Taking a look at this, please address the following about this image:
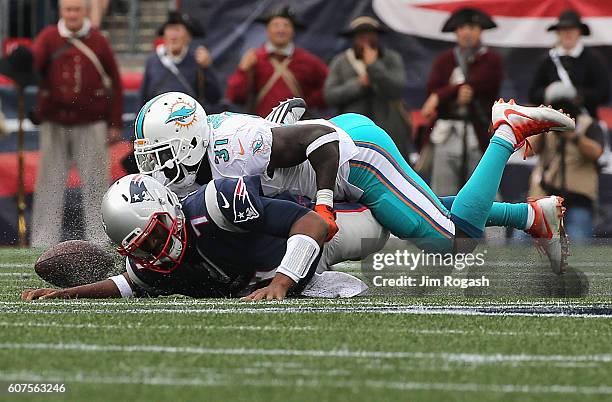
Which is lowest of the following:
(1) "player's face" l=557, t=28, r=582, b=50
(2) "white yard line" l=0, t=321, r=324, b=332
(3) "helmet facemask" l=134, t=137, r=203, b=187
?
(2) "white yard line" l=0, t=321, r=324, b=332

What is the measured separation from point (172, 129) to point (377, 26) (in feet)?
16.6

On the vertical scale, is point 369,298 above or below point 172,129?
below

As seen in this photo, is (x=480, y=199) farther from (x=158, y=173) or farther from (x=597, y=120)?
(x=597, y=120)

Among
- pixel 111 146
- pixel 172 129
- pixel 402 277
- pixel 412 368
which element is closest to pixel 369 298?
pixel 402 277

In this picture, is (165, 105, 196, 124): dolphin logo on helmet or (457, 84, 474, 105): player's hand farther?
(457, 84, 474, 105): player's hand

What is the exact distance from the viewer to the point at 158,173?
19.6 ft

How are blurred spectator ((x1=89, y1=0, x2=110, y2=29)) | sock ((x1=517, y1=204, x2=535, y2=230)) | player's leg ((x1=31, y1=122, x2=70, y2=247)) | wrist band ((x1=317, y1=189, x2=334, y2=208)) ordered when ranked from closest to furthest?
wrist band ((x1=317, y1=189, x2=334, y2=208)) → sock ((x1=517, y1=204, x2=535, y2=230)) → player's leg ((x1=31, y1=122, x2=70, y2=247)) → blurred spectator ((x1=89, y1=0, x2=110, y2=29))

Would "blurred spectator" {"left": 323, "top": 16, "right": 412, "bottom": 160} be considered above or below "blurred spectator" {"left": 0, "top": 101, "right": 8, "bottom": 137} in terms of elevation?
above

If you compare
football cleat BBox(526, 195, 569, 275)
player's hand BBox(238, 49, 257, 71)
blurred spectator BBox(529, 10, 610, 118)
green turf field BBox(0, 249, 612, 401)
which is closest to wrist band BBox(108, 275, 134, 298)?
green turf field BBox(0, 249, 612, 401)

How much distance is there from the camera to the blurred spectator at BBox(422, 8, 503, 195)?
10.6 meters

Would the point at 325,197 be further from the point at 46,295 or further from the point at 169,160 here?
the point at 46,295

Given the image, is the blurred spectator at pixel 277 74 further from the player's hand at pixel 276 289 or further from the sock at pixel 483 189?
the player's hand at pixel 276 289

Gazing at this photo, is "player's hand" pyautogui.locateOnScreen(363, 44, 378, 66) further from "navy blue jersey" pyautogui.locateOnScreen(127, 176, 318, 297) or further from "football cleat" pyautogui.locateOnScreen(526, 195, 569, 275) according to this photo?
"navy blue jersey" pyautogui.locateOnScreen(127, 176, 318, 297)

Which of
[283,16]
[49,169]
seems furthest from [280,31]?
[49,169]
